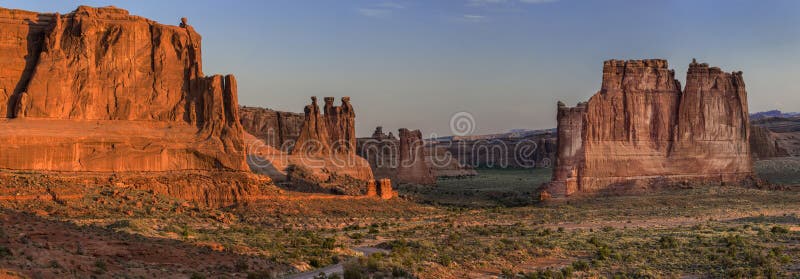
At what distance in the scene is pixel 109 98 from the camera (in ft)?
141

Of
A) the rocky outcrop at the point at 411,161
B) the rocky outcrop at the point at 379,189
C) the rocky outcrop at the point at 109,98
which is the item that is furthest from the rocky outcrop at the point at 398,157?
the rocky outcrop at the point at 109,98

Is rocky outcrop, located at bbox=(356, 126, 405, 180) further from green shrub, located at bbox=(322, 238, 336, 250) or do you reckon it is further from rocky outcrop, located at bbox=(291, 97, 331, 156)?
green shrub, located at bbox=(322, 238, 336, 250)

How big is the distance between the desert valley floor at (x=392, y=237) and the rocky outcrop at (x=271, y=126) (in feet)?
114

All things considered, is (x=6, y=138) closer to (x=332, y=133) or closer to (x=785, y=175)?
(x=332, y=133)

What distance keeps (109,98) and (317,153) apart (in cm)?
3248

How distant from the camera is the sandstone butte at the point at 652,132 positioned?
58.6 meters

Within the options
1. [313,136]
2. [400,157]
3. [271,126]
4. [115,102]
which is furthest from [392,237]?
[271,126]

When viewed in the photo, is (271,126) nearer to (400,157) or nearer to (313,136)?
(400,157)

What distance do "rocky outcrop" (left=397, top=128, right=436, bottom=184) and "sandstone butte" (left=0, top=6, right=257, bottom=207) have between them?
155 feet

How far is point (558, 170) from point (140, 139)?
2968 cm

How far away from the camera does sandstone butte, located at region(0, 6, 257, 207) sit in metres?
40.5

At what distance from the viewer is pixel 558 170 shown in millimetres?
58688

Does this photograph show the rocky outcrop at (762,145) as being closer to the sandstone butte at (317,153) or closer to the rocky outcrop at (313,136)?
the sandstone butte at (317,153)

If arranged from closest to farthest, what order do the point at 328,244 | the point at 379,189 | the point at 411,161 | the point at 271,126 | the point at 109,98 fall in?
the point at 328,244, the point at 109,98, the point at 379,189, the point at 271,126, the point at 411,161
